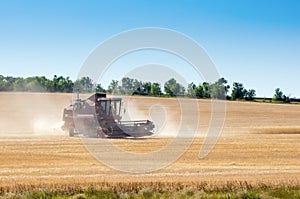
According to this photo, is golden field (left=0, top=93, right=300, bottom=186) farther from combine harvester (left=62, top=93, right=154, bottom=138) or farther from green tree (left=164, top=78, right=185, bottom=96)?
green tree (left=164, top=78, right=185, bottom=96)

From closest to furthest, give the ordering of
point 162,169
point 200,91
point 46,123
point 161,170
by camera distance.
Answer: point 161,170 < point 162,169 < point 46,123 < point 200,91

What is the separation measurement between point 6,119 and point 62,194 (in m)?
38.0

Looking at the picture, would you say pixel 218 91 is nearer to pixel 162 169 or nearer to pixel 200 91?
pixel 200 91

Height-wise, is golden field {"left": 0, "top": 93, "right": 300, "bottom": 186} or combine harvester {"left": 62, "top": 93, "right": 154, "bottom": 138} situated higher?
combine harvester {"left": 62, "top": 93, "right": 154, "bottom": 138}

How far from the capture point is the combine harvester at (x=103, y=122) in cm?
3133

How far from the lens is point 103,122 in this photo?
31656 mm

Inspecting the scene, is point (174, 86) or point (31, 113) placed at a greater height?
point (174, 86)

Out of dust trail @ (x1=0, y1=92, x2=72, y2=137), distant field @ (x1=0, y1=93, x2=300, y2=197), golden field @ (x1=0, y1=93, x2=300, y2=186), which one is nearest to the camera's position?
distant field @ (x1=0, y1=93, x2=300, y2=197)

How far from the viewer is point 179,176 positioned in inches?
652

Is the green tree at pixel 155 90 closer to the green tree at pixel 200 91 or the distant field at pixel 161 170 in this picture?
the green tree at pixel 200 91

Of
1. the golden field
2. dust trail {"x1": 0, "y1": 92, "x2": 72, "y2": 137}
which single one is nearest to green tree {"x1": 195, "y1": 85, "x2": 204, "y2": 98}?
dust trail {"x1": 0, "y1": 92, "x2": 72, "y2": 137}

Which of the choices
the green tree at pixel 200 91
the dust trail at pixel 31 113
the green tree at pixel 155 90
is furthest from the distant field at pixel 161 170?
the green tree at pixel 200 91

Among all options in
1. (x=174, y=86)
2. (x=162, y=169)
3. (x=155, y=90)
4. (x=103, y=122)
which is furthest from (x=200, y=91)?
(x=162, y=169)

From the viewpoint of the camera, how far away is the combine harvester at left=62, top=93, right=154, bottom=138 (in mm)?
31327
